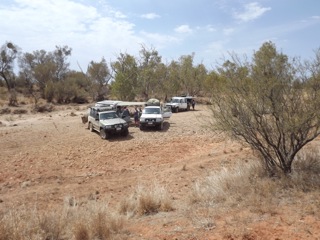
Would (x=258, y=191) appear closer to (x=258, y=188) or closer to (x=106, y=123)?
(x=258, y=188)

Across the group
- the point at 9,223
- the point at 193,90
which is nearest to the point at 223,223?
the point at 9,223

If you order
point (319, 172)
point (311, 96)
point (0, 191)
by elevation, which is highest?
point (311, 96)

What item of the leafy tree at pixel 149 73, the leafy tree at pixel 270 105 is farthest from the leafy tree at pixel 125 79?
the leafy tree at pixel 270 105

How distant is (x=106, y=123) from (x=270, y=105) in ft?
38.2

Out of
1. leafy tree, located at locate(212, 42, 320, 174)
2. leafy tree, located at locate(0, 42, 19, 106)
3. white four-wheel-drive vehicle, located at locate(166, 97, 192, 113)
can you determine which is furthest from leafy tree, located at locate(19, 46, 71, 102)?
leafy tree, located at locate(212, 42, 320, 174)

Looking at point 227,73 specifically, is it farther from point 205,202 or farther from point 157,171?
point 157,171

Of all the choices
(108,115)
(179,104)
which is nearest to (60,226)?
(108,115)

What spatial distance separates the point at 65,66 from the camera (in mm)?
69438

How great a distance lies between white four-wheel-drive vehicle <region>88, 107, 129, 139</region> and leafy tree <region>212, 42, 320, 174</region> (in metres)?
9.73

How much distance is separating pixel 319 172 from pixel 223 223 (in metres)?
3.78

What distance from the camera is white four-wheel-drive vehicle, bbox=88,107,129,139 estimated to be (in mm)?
17828

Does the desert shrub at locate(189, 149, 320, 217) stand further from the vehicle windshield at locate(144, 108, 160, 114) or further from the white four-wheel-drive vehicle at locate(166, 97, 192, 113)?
the white four-wheel-drive vehicle at locate(166, 97, 192, 113)

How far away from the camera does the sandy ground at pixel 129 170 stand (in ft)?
18.2

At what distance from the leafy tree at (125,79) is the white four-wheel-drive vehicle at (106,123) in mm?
19062
